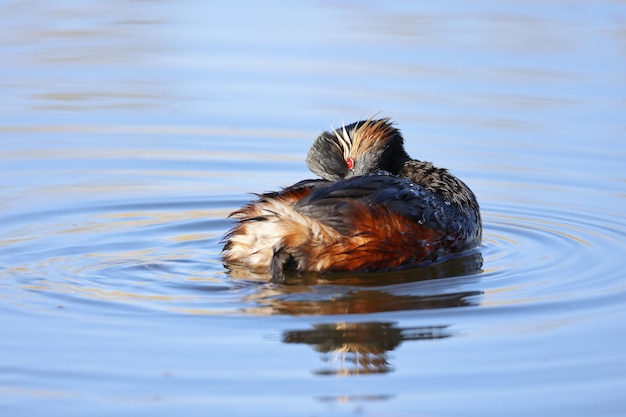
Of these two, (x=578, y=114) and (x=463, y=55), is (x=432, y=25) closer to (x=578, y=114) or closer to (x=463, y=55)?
(x=463, y=55)

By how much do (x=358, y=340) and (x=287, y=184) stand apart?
11.5 ft

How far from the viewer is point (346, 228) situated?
21.2 ft

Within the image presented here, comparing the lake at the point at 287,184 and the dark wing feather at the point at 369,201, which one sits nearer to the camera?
the lake at the point at 287,184

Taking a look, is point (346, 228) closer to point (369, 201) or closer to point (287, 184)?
point (369, 201)

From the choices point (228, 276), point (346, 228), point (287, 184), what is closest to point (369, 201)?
point (346, 228)

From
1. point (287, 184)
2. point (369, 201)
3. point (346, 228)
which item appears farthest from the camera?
point (287, 184)

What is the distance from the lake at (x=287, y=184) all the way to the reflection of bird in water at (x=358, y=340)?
15 mm

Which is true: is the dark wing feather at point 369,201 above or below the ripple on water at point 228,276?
above

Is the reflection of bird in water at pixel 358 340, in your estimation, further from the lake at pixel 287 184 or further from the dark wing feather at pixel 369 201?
the dark wing feather at pixel 369 201

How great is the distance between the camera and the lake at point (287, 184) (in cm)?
486

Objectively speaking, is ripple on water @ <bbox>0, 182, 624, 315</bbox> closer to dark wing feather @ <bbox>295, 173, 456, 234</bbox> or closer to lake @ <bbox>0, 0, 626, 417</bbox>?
lake @ <bbox>0, 0, 626, 417</bbox>

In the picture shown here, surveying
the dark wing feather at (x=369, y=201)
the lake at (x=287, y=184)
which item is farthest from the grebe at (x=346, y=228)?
the lake at (x=287, y=184)

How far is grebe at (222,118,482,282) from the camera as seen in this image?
21.1 ft

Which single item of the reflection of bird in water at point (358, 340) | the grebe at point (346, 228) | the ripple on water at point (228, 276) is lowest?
the reflection of bird in water at point (358, 340)
